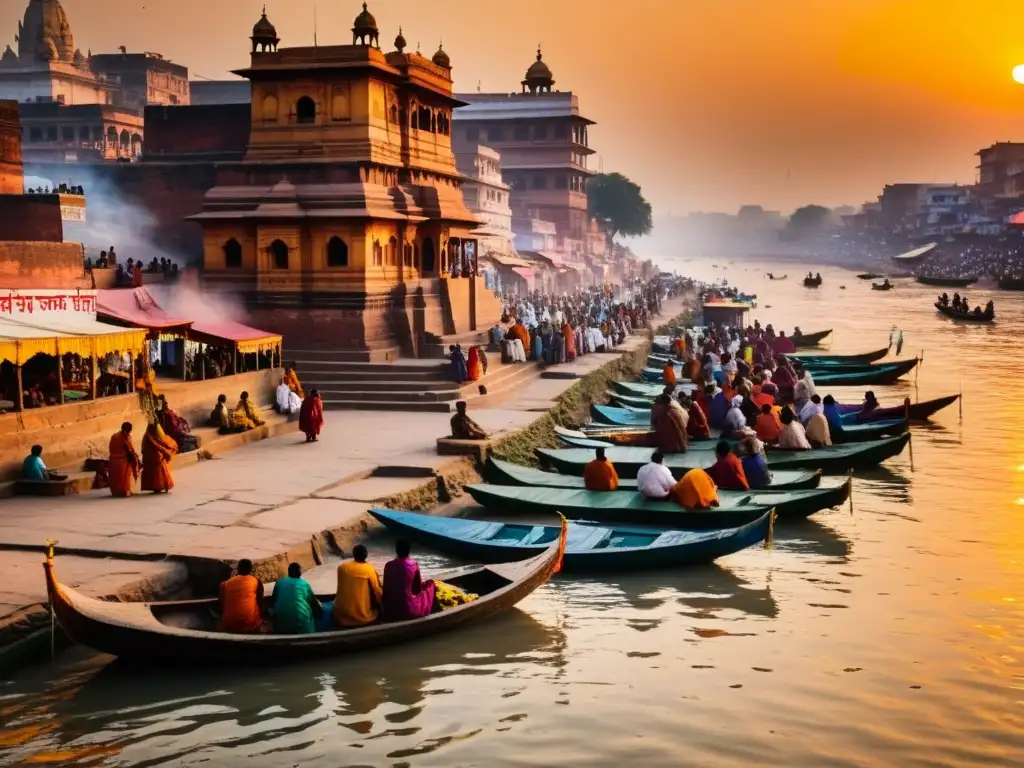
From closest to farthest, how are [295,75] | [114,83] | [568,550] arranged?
[568,550] → [295,75] → [114,83]

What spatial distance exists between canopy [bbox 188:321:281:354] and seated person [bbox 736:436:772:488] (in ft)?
28.4

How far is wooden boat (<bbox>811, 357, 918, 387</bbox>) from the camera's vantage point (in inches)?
1145

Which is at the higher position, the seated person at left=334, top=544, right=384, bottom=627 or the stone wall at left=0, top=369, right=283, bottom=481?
the stone wall at left=0, top=369, right=283, bottom=481

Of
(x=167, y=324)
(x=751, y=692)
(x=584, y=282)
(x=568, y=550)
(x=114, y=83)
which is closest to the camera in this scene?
(x=751, y=692)

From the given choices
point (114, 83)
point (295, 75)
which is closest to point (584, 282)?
point (114, 83)

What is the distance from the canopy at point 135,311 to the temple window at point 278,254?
5.83 meters

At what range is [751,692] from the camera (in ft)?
28.9

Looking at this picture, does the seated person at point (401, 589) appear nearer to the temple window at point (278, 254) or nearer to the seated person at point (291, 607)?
the seated person at point (291, 607)

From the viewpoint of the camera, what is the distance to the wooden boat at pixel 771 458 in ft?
54.1

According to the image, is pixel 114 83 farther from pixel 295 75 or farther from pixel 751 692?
pixel 751 692

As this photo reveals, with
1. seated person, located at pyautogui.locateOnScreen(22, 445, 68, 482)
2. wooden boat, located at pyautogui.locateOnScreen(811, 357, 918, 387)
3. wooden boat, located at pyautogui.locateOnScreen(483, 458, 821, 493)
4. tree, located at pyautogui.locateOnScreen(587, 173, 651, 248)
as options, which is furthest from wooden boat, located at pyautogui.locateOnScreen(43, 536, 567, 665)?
tree, located at pyautogui.locateOnScreen(587, 173, 651, 248)

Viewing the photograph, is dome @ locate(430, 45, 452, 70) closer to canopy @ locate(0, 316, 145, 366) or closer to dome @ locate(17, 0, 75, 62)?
canopy @ locate(0, 316, 145, 366)

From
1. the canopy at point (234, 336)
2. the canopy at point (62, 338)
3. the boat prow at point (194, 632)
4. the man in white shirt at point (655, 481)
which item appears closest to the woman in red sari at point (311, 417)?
the canopy at point (234, 336)

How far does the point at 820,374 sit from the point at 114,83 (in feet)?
153
